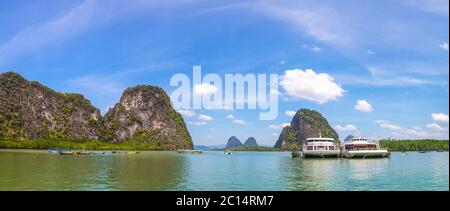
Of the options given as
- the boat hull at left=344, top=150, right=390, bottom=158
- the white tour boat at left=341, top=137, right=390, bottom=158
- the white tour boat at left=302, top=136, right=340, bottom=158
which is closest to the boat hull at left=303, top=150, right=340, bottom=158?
the white tour boat at left=302, top=136, right=340, bottom=158

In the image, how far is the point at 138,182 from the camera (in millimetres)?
32812

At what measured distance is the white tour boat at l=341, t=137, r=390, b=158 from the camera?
83.9 metres

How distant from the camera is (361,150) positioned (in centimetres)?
8431

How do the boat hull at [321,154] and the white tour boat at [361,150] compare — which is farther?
the white tour boat at [361,150]

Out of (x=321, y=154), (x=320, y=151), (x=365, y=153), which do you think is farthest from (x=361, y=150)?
(x=320, y=151)

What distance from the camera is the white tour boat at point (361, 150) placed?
83875 millimetres

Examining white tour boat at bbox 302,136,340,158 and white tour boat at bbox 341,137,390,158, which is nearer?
white tour boat at bbox 302,136,340,158

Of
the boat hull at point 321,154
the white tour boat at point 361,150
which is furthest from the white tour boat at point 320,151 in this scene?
the white tour boat at point 361,150

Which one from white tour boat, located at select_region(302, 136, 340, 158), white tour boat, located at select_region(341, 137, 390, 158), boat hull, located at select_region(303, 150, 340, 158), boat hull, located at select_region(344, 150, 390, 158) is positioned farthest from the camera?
white tour boat, located at select_region(341, 137, 390, 158)

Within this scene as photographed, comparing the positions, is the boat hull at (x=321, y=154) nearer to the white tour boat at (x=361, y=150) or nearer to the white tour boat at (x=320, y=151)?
the white tour boat at (x=320, y=151)

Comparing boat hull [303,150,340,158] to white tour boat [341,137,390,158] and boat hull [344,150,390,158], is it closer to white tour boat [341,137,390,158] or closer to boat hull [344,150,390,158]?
boat hull [344,150,390,158]

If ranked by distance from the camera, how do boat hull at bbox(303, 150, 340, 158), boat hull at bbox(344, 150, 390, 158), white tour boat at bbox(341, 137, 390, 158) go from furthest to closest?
white tour boat at bbox(341, 137, 390, 158)
boat hull at bbox(344, 150, 390, 158)
boat hull at bbox(303, 150, 340, 158)
